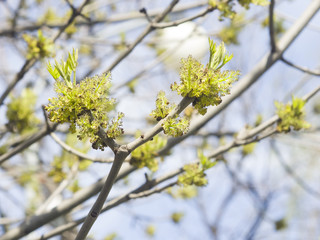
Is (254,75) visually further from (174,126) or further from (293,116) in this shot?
(174,126)

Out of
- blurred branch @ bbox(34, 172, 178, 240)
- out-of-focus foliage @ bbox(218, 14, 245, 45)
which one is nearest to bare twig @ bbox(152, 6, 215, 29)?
blurred branch @ bbox(34, 172, 178, 240)

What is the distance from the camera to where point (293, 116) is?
2016 mm

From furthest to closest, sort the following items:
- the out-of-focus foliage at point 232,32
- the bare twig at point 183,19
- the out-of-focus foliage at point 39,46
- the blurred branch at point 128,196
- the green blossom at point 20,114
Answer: the out-of-focus foliage at point 232,32
the green blossom at point 20,114
the out-of-focus foliage at point 39,46
the bare twig at point 183,19
the blurred branch at point 128,196

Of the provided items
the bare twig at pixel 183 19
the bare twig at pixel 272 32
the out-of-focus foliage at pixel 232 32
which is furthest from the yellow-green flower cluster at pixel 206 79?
the out-of-focus foliage at pixel 232 32

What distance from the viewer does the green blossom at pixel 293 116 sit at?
2.00 m

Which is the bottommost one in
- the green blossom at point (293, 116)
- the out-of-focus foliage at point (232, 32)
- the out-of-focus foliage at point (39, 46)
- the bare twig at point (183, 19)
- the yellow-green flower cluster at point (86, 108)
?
the yellow-green flower cluster at point (86, 108)

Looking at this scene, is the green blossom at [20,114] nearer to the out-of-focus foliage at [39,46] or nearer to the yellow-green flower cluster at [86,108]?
the out-of-focus foliage at [39,46]

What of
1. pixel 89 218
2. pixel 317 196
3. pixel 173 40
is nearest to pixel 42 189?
pixel 173 40

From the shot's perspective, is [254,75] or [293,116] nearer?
[293,116]

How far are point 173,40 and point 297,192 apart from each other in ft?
19.8

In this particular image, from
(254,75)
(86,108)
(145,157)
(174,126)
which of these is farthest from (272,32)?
(86,108)

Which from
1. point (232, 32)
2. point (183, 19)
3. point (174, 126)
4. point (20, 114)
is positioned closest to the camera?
point (174, 126)

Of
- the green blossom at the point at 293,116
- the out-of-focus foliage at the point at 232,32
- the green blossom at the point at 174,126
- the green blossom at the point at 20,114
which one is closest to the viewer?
the green blossom at the point at 174,126

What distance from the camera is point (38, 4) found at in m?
4.37
